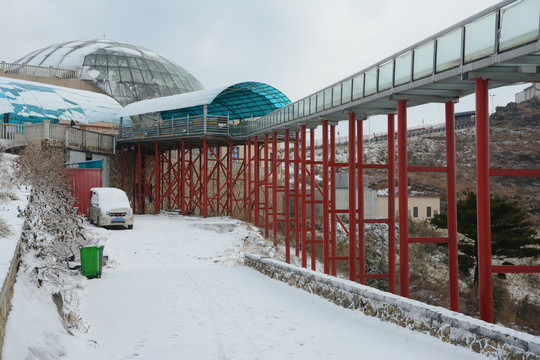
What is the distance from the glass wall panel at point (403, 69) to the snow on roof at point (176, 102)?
62.9ft

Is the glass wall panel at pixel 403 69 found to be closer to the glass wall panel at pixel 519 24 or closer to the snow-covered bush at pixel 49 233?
the glass wall panel at pixel 519 24

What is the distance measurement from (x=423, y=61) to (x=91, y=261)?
9.53 m

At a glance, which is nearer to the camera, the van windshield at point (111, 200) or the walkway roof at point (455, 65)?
the walkway roof at point (455, 65)

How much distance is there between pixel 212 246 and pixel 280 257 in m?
4.61

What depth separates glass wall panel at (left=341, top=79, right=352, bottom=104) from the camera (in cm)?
1581

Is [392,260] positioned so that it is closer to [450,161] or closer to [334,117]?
[450,161]

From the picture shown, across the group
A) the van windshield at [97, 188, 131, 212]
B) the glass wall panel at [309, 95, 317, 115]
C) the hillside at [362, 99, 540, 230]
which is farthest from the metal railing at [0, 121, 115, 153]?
the hillside at [362, 99, 540, 230]

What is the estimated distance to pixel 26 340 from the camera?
18.4ft

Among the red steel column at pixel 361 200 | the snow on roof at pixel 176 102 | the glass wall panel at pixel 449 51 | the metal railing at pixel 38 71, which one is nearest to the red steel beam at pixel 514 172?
the glass wall panel at pixel 449 51

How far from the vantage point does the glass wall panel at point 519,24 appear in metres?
7.95

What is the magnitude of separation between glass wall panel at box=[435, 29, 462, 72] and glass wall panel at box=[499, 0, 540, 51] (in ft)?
4.51

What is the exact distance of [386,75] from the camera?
522 inches

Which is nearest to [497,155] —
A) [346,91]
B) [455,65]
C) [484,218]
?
[346,91]

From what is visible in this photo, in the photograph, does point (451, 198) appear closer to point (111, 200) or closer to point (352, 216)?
point (352, 216)
